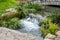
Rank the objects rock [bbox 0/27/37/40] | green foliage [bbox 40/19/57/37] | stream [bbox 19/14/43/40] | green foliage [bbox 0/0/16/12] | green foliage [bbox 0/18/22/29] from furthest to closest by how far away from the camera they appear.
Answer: green foliage [bbox 0/0/16/12]
green foliage [bbox 0/18/22/29]
stream [bbox 19/14/43/40]
green foliage [bbox 40/19/57/37]
rock [bbox 0/27/37/40]

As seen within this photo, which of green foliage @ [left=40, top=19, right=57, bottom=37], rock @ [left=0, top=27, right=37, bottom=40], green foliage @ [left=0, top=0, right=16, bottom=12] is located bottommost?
rock @ [left=0, top=27, right=37, bottom=40]

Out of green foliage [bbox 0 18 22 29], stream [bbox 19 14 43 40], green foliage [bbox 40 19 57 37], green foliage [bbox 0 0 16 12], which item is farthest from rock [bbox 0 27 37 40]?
green foliage [bbox 0 0 16 12]

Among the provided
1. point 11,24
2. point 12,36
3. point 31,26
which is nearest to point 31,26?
point 31,26

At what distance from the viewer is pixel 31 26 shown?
369 inches

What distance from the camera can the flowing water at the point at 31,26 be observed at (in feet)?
27.6

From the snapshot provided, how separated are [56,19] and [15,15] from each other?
8.82ft

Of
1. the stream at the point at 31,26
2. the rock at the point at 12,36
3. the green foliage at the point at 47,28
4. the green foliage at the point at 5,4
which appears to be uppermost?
the green foliage at the point at 5,4

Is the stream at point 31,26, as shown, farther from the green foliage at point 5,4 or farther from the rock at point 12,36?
the green foliage at point 5,4

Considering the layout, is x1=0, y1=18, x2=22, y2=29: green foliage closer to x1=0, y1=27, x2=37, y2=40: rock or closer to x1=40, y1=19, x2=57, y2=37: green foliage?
x1=0, y1=27, x2=37, y2=40: rock

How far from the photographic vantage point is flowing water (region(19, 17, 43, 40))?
8.42 metres

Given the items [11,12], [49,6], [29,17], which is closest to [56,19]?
[29,17]

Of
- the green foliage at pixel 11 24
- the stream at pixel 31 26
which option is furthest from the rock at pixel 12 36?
the green foliage at pixel 11 24

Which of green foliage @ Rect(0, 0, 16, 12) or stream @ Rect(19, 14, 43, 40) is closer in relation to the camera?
stream @ Rect(19, 14, 43, 40)

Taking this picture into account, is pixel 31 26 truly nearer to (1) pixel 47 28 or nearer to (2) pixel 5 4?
(1) pixel 47 28
